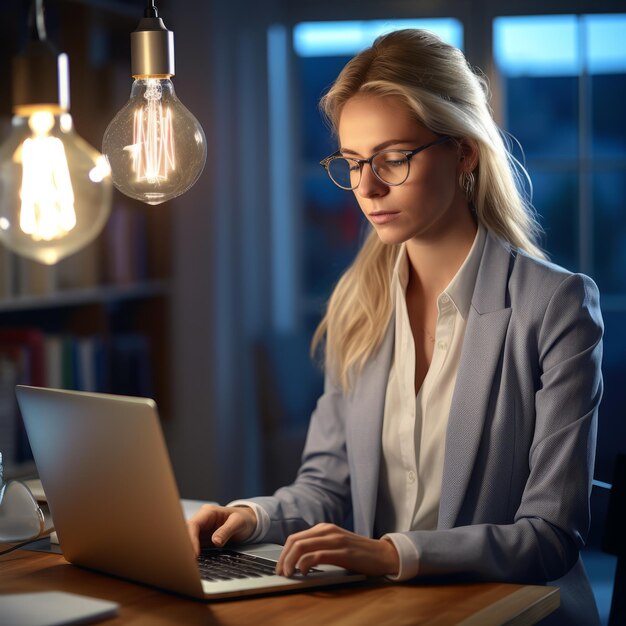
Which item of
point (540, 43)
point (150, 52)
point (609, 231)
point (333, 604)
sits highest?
point (540, 43)

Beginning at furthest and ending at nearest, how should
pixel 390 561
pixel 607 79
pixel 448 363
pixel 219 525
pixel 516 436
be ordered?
pixel 607 79
pixel 448 363
pixel 516 436
pixel 219 525
pixel 390 561

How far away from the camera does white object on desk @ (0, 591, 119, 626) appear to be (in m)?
1.24

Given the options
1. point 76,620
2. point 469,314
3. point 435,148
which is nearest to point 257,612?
point 76,620

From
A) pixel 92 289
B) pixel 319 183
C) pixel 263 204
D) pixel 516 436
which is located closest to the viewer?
pixel 516 436

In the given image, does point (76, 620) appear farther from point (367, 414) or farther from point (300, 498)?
point (367, 414)

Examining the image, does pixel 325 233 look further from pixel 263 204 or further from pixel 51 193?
pixel 51 193

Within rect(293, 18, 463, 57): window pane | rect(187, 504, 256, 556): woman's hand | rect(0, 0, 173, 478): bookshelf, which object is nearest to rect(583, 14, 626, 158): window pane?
rect(293, 18, 463, 57): window pane

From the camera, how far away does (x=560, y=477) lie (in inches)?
62.0

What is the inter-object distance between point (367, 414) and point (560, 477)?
1.35ft

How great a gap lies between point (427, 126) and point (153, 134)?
0.53 meters

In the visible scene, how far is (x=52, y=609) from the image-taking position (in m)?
1.28

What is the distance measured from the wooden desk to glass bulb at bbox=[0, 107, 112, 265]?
0.53 meters

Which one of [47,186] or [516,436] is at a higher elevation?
[47,186]

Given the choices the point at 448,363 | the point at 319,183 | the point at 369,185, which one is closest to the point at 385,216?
the point at 369,185
